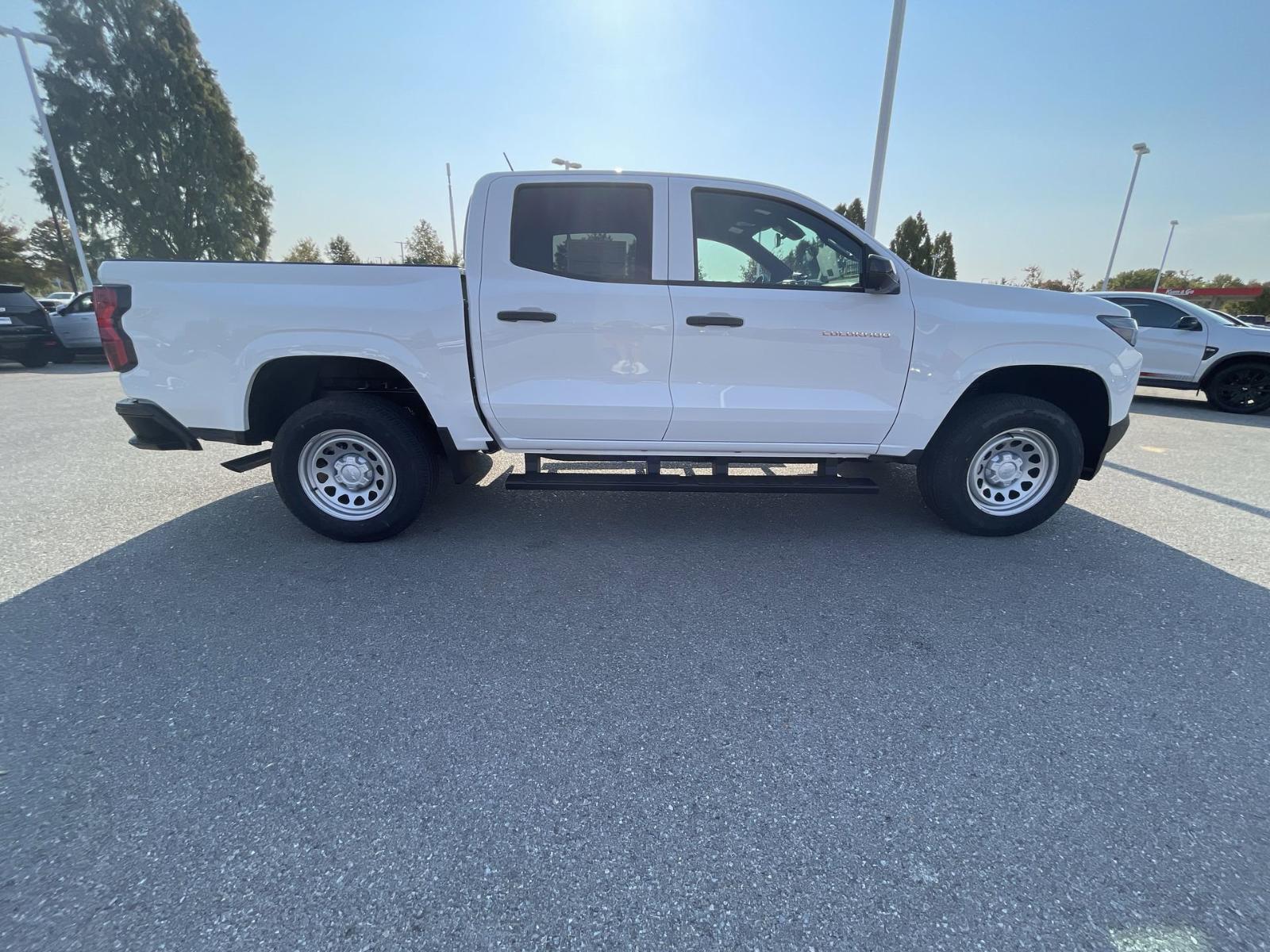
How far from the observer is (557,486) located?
3.68m

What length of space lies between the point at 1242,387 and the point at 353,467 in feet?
40.7

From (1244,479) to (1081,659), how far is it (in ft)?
15.1

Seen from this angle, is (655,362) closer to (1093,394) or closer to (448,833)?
(448,833)

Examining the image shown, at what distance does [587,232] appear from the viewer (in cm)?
348

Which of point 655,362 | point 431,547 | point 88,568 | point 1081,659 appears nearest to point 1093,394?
point 1081,659

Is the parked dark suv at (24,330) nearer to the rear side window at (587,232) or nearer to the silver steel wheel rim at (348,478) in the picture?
the silver steel wheel rim at (348,478)

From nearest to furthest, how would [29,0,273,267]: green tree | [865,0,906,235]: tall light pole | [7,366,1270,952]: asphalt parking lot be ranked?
[7,366,1270,952]: asphalt parking lot, [865,0,906,235]: tall light pole, [29,0,273,267]: green tree

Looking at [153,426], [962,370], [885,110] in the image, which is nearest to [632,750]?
[962,370]

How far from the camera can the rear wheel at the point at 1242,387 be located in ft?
29.0

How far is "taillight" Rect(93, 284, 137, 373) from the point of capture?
3352 millimetres

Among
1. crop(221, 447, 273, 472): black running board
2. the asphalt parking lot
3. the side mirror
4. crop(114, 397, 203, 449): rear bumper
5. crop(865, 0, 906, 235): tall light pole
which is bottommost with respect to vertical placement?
the asphalt parking lot

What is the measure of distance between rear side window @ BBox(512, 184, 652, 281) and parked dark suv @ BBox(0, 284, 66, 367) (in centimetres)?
1512

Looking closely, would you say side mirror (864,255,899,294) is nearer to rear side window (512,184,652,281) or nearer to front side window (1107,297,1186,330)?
rear side window (512,184,652,281)

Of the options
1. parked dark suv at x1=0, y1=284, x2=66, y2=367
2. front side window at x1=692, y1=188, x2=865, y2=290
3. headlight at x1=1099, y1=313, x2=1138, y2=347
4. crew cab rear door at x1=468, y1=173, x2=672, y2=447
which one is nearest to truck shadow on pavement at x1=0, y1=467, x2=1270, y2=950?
crew cab rear door at x1=468, y1=173, x2=672, y2=447
